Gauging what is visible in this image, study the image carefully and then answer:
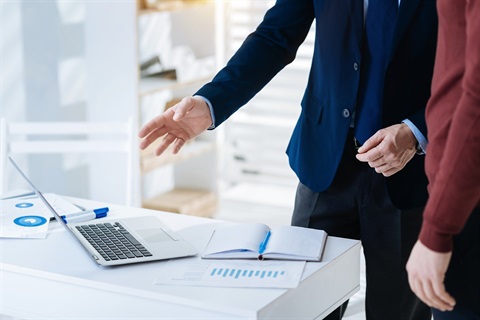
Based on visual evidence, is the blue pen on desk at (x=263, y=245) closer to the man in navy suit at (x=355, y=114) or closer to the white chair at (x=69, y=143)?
the man in navy suit at (x=355, y=114)

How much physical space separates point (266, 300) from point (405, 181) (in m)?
0.61

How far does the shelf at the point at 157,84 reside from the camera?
366cm

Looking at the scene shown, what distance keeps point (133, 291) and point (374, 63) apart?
83cm

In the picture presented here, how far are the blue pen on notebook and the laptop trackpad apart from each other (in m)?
0.21

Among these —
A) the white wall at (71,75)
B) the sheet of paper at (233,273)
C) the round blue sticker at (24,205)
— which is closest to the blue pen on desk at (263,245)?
the sheet of paper at (233,273)

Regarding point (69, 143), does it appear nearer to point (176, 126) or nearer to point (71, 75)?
point (71, 75)

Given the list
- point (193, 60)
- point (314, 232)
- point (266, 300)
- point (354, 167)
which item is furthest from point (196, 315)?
point (193, 60)

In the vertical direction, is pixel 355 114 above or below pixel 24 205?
above

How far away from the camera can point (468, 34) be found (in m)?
1.29

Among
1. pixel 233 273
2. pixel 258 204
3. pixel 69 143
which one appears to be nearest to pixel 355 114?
pixel 233 273

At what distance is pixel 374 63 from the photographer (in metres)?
2.05

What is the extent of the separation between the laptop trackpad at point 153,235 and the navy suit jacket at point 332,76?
0.32 m

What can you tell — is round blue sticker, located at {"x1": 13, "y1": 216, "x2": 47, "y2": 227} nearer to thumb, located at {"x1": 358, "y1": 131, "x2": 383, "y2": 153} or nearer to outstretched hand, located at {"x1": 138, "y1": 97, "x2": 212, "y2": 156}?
outstretched hand, located at {"x1": 138, "y1": 97, "x2": 212, "y2": 156}

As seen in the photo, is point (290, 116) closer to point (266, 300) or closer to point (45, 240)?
point (45, 240)
